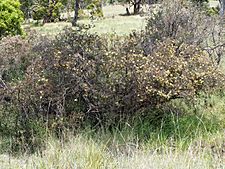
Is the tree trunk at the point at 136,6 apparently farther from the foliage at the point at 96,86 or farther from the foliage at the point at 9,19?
the foliage at the point at 96,86

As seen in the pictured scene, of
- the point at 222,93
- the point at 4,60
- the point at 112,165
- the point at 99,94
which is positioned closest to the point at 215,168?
the point at 112,165

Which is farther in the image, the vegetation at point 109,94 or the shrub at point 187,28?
the shrub at point 187,28

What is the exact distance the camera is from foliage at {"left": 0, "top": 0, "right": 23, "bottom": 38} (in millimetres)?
13422

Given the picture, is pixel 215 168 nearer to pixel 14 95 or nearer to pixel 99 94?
pixel 99 94

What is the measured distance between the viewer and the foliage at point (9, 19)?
13422mm

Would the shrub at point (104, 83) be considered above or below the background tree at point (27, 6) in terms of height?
below

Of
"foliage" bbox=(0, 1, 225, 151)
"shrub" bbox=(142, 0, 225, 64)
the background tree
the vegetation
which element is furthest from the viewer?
the background tree

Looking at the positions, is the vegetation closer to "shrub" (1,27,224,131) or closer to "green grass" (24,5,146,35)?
"shrub" (1,27,224,131)

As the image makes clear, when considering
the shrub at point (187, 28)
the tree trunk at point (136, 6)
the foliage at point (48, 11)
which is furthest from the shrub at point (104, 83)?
the tree trunk at point (136, 6)

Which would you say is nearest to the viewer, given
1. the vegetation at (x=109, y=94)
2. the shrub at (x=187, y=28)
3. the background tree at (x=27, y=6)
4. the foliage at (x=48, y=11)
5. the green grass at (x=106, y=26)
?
the vegetation at (x=109, y=94)

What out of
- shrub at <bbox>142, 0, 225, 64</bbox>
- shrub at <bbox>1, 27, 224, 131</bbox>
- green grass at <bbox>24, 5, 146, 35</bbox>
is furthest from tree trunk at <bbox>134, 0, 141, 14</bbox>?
shrub at <bbox>1, 27, 224, 131</bbox>

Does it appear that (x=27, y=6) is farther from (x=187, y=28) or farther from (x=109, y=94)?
(x=109, y=94)

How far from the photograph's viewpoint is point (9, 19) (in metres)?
13.5

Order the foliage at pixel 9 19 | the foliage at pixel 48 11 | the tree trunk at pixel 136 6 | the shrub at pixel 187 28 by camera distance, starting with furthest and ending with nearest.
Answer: the tree trunk at pixel 136 6 < the foliage at pixel 48 11 < the foliage at pixel 9 19 < the shrub at pixel 187 28
